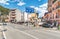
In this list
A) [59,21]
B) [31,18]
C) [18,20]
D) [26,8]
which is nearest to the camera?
[26,8]

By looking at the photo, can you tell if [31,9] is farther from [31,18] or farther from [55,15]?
[31,18]

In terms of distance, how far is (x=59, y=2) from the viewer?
271ft

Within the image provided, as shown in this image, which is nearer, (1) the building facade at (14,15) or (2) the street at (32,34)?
(2) the street at (32,34)

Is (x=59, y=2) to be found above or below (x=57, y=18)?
above

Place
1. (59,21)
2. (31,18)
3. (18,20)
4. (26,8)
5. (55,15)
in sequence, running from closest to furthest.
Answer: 1. (26,8)
2. (59,21)
3. (55,15)
4. (31,18)
5. (18,20)

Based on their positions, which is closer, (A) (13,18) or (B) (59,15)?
(B) (59,15)

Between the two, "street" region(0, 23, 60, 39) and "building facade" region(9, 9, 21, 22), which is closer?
"street" region(0, 23, 60, 39)

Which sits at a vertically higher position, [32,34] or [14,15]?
[14,15]

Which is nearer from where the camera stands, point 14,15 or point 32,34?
point 32,34

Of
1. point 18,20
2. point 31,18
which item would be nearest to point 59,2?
point 31,18

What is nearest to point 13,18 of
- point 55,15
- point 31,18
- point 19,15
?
point 19,15

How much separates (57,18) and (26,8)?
20.8 m

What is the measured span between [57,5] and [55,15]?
490cm

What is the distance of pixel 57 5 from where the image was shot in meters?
84.7
